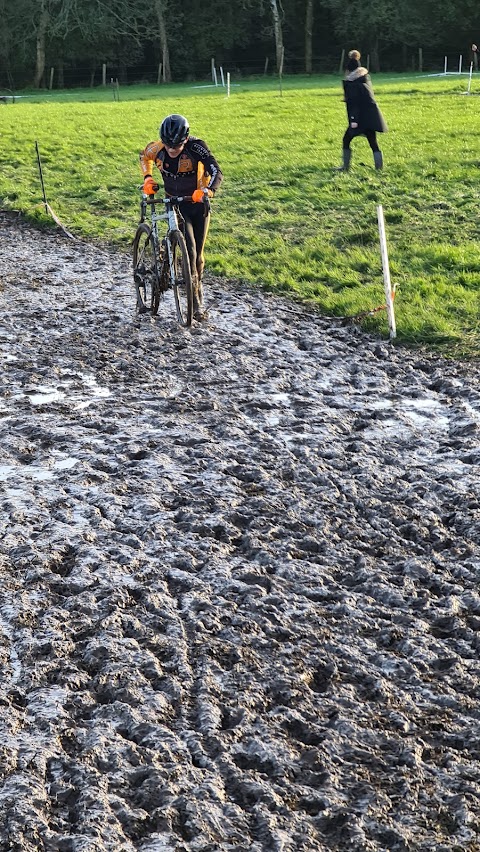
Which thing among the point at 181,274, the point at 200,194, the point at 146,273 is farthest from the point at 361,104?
the point at 200,194

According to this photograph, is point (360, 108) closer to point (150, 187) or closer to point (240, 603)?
point (150, 187)

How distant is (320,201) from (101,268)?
480 cm

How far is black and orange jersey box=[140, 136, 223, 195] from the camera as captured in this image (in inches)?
387

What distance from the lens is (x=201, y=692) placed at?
4477mm

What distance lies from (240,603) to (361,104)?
14875 millimetres

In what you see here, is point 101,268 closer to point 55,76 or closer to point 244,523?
point 244,523

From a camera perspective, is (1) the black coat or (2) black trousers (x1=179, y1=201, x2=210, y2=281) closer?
(2) black trousers (x1=179, y1=201, x2=210, y2=281)

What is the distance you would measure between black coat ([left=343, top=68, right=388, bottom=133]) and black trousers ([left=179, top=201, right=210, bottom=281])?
894 centimetres

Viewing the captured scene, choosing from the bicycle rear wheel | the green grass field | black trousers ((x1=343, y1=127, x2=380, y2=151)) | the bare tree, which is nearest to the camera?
the bicycle rear wheel

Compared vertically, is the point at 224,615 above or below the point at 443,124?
below

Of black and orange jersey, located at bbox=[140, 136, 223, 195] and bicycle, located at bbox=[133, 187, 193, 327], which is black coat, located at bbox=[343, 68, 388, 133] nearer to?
bicycle, located at bbox=[133, 187, 193, 327]

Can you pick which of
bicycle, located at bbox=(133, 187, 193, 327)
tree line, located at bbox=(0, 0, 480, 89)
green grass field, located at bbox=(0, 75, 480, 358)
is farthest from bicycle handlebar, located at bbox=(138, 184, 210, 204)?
tree line, located at bbox=(0, 0, 480, 89)

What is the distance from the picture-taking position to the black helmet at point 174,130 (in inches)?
376

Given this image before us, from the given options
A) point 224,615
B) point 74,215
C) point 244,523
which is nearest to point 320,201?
point 74,215
